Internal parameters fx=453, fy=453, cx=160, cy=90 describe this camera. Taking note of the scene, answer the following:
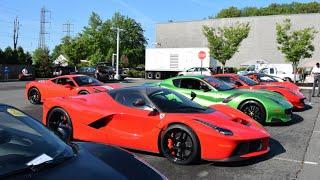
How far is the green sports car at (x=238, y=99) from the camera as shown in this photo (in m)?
10.7

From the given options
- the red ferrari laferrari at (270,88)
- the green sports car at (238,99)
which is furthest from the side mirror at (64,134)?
the red ferrari laferrari at (270,88)

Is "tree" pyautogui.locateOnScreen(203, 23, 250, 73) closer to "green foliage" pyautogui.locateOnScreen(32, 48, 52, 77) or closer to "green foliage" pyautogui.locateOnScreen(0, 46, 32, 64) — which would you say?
"green foliage" pyautogui.locateOnScreen(32, 48, 52, 77)

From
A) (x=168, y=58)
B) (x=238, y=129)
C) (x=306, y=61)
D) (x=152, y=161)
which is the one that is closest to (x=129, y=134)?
(x=152, y=161)

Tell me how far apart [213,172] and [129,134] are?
1.64 meters

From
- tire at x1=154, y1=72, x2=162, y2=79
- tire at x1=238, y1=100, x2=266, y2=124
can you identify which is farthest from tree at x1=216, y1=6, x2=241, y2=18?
tire at x1=238, y1=100, x2=266, y2=124

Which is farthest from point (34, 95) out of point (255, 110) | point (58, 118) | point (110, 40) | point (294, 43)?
point (110, 40)

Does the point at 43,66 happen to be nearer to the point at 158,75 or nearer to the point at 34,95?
the point at 158,75

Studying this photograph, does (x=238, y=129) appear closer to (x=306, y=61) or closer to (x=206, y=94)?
(x=206, y=94)

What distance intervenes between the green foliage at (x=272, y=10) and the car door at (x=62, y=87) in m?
90.7

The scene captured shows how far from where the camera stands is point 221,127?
22.1ft

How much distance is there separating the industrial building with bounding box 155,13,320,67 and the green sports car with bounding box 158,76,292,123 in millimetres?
53047

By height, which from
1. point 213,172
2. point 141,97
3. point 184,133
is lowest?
point 213,172

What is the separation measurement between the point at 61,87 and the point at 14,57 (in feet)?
122

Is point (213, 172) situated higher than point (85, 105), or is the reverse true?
point (85, 105)
